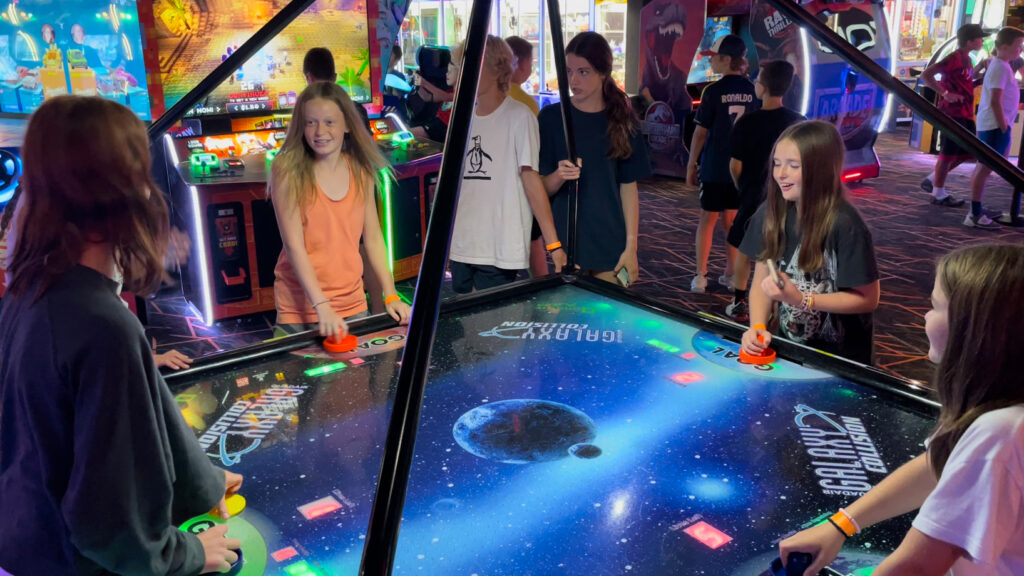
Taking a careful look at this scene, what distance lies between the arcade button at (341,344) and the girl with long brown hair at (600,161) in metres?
1.06

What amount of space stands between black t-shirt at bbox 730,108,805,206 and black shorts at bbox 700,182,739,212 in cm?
50

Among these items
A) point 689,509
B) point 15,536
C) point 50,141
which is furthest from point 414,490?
point 50,141

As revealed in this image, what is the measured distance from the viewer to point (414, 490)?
133 cm

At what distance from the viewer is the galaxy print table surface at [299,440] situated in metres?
1.20

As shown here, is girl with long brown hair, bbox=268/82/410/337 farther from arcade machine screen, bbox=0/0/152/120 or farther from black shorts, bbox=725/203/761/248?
arcade machine screen, bbox=0/0/152/120

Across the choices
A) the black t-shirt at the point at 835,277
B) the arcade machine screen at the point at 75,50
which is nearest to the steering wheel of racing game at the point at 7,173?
the arcade machine screen at the point at 75,50

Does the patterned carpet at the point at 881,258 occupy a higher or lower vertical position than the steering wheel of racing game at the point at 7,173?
lower

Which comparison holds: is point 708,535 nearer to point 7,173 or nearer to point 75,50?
point 7,173

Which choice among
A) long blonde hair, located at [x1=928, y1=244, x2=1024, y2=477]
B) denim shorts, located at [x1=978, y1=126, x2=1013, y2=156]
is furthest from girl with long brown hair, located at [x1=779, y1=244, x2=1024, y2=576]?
denim shorts, located at [x1=978, y1=126, x2=1013, y2=156]

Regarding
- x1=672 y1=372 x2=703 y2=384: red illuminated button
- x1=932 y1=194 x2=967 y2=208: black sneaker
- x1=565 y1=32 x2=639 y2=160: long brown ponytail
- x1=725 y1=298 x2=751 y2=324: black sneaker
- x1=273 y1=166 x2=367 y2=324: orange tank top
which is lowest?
x1=725 y1=298 x2=751 y2=324: black sneaker

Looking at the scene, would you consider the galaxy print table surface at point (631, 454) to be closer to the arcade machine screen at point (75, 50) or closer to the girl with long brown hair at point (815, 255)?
the girl with long brown hair at point (815, 255)

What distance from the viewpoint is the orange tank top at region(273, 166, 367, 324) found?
232 centimetres

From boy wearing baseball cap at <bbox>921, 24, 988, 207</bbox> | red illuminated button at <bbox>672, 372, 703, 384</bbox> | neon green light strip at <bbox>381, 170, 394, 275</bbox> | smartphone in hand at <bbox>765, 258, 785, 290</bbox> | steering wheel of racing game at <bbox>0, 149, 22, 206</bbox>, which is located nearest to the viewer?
red illuminated button at <bbox>672, 372, 703, 384</bbox>

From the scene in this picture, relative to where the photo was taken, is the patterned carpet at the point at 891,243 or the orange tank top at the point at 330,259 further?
the patterned carpet at the point at 891,243
